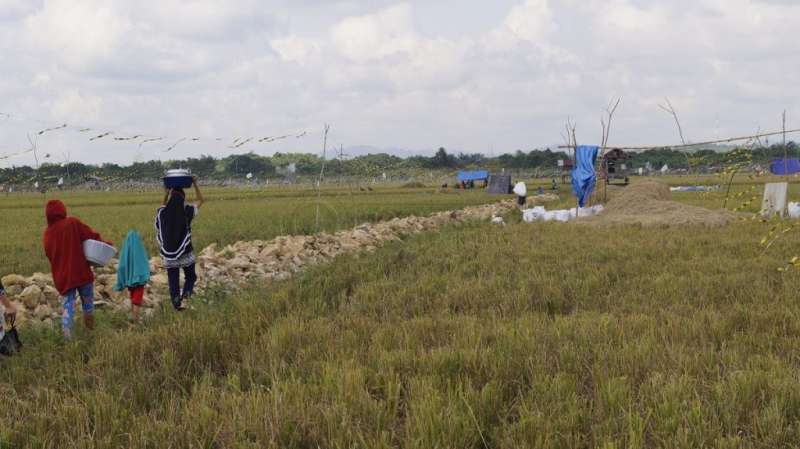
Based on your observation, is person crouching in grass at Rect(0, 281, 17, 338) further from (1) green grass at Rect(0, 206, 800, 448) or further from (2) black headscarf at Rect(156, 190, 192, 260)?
(2) black headscarf at Rect(156, 190, 192, 260)

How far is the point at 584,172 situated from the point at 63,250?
12.9 meters

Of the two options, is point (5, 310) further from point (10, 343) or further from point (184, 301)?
point (184, 301)

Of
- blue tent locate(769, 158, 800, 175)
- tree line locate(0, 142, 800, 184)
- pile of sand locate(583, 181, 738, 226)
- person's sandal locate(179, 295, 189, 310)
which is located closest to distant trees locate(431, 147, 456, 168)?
tree line locate(0, 142, 800, 184)

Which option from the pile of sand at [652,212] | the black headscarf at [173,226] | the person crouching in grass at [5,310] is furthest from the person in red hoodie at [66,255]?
the pile of sand at [652,212]

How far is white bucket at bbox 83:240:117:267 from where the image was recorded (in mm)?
5195

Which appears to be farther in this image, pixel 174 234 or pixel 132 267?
pixel 174 234

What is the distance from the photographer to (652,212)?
13656 mm

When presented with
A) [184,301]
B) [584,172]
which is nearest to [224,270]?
[184,301]

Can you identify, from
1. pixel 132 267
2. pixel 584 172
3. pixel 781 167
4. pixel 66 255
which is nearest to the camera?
pixel 66 255

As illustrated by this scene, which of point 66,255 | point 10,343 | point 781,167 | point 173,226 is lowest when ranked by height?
point 10,343

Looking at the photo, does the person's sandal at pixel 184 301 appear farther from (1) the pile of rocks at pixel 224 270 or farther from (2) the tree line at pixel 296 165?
(2) the tree line at pixel 296 165

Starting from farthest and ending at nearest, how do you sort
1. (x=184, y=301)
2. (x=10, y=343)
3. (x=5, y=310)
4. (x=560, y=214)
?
(x=560, y=214) < (x=184, y=301) < (x=10, y=343) < (x=5, y=310)

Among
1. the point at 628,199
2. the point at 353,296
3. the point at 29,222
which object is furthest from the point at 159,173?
the point at 353,296

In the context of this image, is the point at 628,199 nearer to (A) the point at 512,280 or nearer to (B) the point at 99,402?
(A) the point at 512,280
